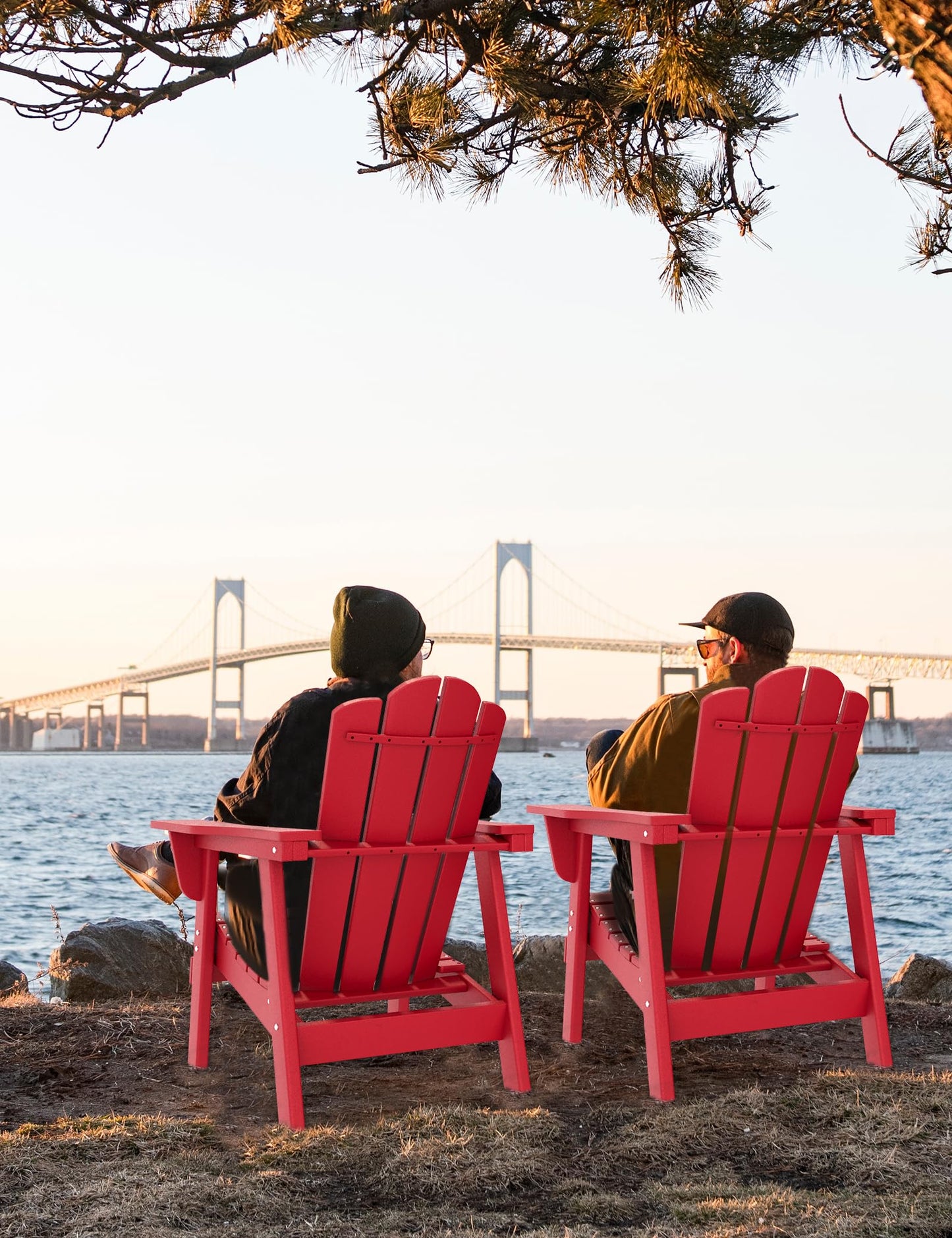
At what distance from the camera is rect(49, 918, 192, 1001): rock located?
3.24 m

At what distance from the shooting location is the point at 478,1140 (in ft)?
6.17

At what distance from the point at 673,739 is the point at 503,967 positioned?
51 centimetres

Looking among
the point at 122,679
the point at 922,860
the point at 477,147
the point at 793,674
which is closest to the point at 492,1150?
the point at 793,674

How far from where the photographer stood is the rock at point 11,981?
364 centimetres

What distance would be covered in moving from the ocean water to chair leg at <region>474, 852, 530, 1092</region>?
2.07 metres

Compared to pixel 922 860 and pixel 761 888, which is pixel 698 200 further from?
pixel 922 860

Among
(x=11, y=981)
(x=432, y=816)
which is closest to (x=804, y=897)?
(x=432, y=816)

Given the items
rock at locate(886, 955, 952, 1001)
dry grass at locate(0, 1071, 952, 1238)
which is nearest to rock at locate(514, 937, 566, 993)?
rock at locate(886, 955, 952, 1001)

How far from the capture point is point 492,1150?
6.07ft

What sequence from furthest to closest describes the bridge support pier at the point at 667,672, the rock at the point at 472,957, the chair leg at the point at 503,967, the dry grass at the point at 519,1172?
the bridge support pier at the point at 667,672
the rock at the point at 472,957
the chair leg at the point at 503,967
the dry grass at the point at 519,1172

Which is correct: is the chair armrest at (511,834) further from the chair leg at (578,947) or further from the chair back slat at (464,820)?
the chair leg at (578,947)

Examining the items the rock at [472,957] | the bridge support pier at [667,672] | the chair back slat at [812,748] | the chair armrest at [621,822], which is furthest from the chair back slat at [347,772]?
the bridge support pier at [667,672]

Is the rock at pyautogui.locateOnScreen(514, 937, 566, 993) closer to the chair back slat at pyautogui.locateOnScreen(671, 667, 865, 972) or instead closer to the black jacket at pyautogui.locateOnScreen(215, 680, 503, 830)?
the chair back slat at pyautogui.locateOnScreen(671, 667, 865, 972)

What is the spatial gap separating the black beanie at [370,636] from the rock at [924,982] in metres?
1.97
